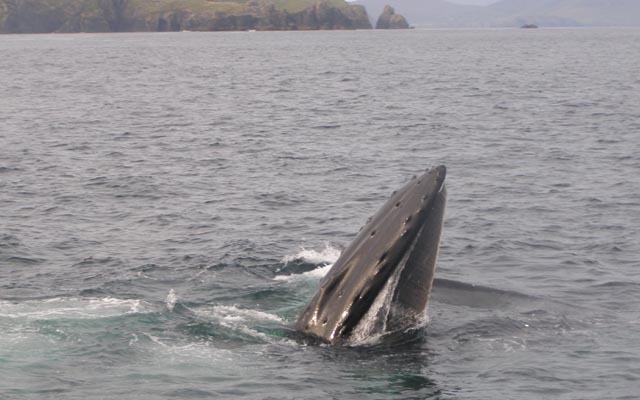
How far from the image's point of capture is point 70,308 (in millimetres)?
18031

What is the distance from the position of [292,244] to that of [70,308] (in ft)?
24.0

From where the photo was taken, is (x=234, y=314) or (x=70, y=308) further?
(x=70, y=308)

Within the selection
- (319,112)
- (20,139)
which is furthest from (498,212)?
(319,112)

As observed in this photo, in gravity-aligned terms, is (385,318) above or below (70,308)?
above

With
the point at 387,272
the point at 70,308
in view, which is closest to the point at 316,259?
the point at 70,308

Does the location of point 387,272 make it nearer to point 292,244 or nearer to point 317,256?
point 317,256

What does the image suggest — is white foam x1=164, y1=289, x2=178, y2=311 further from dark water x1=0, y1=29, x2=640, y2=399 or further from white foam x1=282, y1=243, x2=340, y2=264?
white foam x1=282, y1=243, x2=340, y2=264

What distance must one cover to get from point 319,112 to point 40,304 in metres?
37.9

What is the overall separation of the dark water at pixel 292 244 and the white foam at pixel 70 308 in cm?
6

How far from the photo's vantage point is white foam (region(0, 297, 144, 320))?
1750 cm

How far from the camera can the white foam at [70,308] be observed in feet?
57.4

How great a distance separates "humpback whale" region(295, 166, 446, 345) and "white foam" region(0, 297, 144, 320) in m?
4.35

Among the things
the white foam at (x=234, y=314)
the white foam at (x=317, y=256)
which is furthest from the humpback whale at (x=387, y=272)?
the white foam at (x=317, y=256)

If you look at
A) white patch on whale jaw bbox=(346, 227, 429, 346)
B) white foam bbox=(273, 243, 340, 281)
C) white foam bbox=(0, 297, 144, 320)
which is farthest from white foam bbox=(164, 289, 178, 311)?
white patch on whale jaw bbox=(346, 227, 429, 346)
